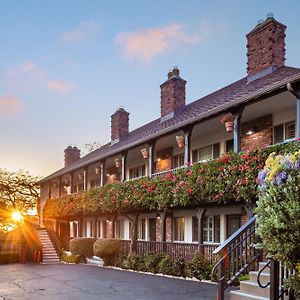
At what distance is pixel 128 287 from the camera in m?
14.0

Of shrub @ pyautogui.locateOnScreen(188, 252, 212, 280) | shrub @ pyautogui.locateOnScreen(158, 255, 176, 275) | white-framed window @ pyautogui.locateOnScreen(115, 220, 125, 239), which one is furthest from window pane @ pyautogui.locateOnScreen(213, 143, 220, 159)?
white-framed window @ pyautogui.locateOnScreen(115, 220, 125, 239)

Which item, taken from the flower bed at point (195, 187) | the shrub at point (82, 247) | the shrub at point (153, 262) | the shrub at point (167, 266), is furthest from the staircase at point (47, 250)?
the shrub at point (167, 266)

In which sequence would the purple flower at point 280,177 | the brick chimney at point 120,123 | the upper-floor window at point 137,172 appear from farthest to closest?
1. the brick chimney at point 120,123
2. the upper-floor window at point 137,172
3. the purple flower at point 280,177

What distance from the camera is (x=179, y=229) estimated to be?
70.8 ft

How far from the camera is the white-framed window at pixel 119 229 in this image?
27841mm

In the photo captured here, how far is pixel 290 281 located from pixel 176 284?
302 inches

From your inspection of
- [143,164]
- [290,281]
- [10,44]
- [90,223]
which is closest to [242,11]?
[10,44]

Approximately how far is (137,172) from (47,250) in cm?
922

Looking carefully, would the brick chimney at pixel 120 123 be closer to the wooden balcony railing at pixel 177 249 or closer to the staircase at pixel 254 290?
the wooden balcony railing at pixel 177 249

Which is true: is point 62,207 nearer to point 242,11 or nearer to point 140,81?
point 140,81

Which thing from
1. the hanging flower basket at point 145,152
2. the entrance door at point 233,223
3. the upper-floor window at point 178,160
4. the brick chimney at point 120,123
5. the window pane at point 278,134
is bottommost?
the entrance door at point 233,223

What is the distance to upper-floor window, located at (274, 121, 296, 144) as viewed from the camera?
15.8 m

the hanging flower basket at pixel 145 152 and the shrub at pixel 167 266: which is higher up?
the hanging flower basket at pixel 145 152

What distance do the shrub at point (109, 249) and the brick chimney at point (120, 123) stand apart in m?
10.8
